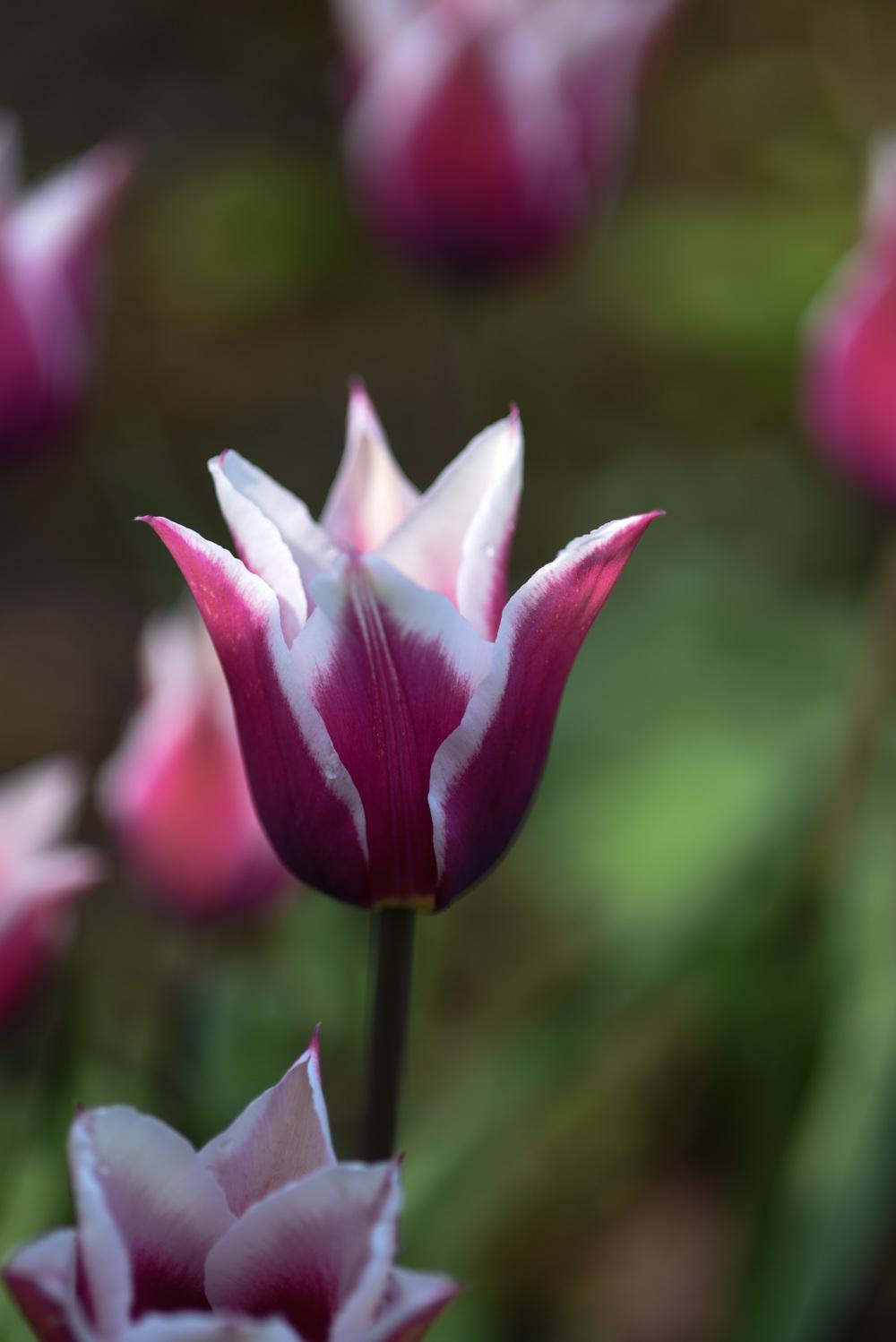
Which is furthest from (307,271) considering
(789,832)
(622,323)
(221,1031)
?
(221,1031)

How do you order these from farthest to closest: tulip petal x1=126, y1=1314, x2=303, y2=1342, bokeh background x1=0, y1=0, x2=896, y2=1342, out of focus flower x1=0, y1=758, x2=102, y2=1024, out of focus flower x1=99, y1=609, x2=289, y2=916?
1. bokeh background x1=0, y1=0, x2=896, y2=1342
2. out of focus flower x1=99, y1=609, x2=289, y2=916
3. out of focus flower x1=0, y1=758, x2=102, y2=1024
4. tulip petal x1=126, y1=1314, x2=303, y2=1342

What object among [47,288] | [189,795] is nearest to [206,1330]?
[189,795]

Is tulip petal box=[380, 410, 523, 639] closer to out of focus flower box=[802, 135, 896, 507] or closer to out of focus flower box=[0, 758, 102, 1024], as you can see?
out of focus flower box=[0, 758, 102, 1024]

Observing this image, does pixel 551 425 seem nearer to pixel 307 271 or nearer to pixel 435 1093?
pixel 307 271

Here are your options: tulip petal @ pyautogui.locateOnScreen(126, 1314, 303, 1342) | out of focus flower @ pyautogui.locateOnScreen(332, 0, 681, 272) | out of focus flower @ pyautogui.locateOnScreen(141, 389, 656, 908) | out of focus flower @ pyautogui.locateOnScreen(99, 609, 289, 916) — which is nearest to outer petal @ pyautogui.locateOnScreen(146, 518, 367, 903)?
out of focus flower @ pyautogui.locateOnScreen(141, 389, 656, 908)

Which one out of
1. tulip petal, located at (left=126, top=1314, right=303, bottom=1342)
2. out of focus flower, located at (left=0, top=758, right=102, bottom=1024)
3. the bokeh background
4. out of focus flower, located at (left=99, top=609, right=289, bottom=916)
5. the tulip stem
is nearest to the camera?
tulip petal, located at (left=126, top=1314, right=303, bottom=1342)

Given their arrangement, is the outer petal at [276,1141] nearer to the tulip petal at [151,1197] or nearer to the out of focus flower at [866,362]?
the tulip petal at [151,1197]

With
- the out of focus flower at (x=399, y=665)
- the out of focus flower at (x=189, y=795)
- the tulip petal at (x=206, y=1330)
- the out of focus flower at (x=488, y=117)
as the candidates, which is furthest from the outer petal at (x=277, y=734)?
the out of focus flower at (x=488, y=117)

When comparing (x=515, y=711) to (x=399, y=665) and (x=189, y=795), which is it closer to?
(x=399, y=665)
